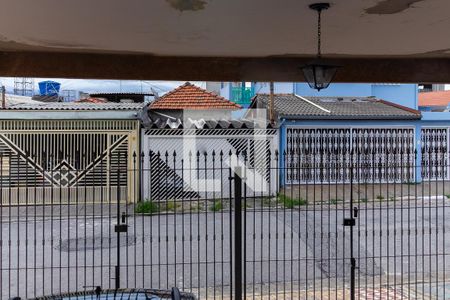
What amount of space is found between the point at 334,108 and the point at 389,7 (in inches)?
595

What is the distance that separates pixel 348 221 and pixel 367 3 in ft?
9.37

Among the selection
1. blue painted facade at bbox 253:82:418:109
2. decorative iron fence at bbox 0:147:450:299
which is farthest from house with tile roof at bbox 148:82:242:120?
decorative iron fence at bbox 0:147:450:299

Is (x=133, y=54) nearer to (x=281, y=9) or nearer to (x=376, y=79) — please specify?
(x=281, y=9)

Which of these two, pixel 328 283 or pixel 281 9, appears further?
pixel 328 283

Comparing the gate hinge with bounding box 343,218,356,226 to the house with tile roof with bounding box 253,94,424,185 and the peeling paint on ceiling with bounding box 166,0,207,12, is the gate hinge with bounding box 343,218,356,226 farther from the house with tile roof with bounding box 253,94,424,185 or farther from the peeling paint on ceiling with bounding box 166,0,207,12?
the house with tile roof with bounding box 253,94,424,185

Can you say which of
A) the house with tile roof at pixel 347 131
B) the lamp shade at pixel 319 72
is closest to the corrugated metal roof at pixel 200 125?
the house with tile roof at pixel 347 131

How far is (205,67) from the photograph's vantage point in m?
6.49

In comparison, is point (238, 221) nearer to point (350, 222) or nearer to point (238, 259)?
point (238, 259)

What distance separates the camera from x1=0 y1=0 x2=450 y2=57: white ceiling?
161 inches

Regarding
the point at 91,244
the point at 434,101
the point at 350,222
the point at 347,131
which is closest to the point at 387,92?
the point at 347,131

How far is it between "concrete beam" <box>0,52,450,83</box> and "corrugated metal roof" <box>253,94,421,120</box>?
34.5 ft

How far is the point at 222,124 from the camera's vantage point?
607 inches

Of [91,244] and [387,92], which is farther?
[387,92]

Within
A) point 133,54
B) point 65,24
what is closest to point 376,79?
point 133,54
